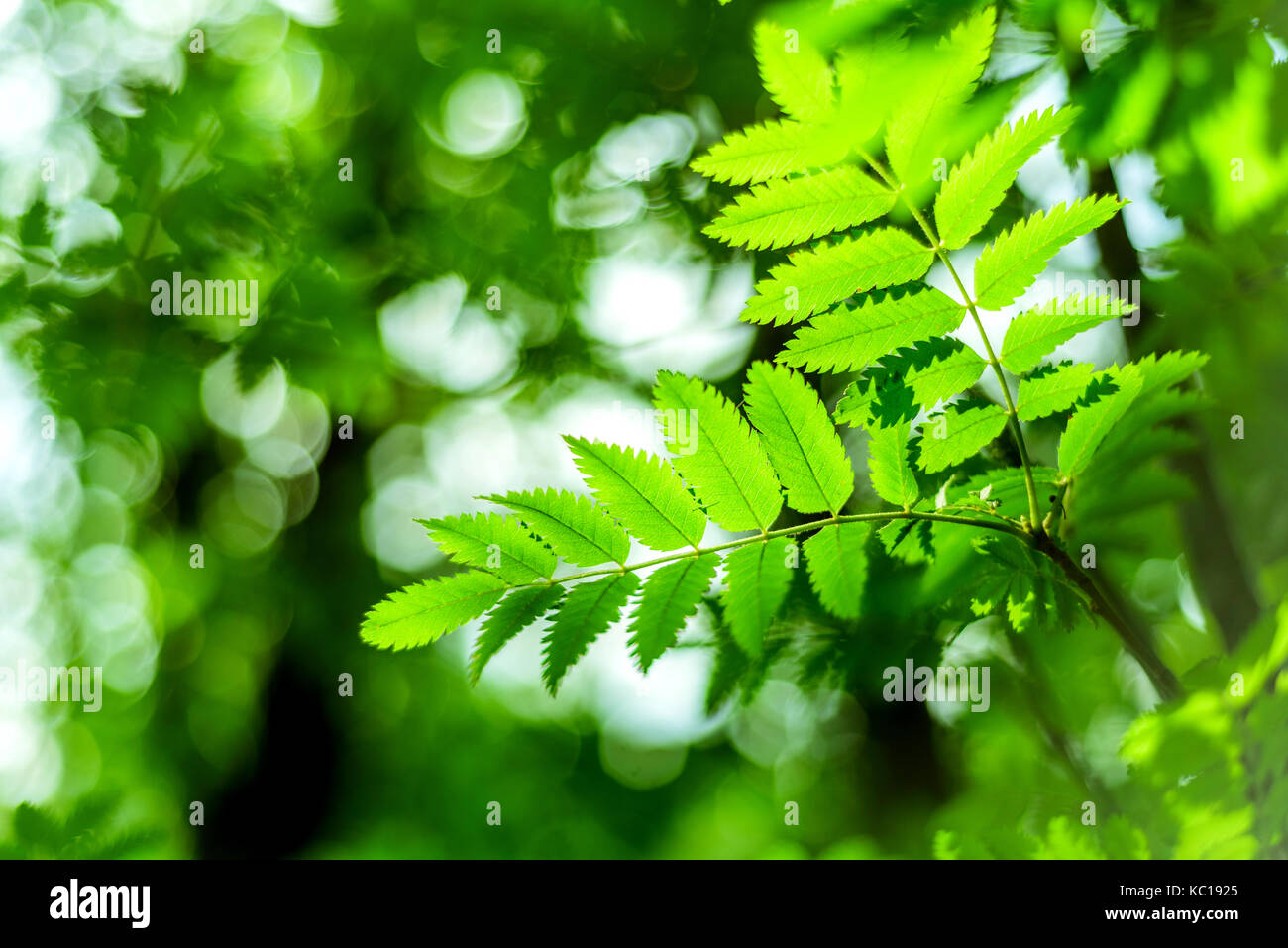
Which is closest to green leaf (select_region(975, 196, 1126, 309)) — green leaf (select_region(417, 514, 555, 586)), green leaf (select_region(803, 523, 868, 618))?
green leaf (select_region(803, 523, 868, 618))

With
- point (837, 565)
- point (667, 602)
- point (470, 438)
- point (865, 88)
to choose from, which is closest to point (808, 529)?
point (837, 565)

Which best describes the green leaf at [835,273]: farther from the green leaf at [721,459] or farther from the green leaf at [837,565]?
the green leaf at [837,565]

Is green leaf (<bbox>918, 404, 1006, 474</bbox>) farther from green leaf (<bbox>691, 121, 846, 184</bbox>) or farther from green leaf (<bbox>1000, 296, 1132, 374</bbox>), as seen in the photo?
green leaf (<bbox>691, 121, 846, 184</bbox>)

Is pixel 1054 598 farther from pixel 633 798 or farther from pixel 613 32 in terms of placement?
pixel 633 798

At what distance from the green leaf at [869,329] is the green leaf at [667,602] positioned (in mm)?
308

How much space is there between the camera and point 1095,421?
1080 millimetres

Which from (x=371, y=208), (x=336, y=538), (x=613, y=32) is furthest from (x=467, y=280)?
(x=336, y=538)

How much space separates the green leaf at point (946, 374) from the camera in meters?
1.05

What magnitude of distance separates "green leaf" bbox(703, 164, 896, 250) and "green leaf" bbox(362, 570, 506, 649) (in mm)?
564
